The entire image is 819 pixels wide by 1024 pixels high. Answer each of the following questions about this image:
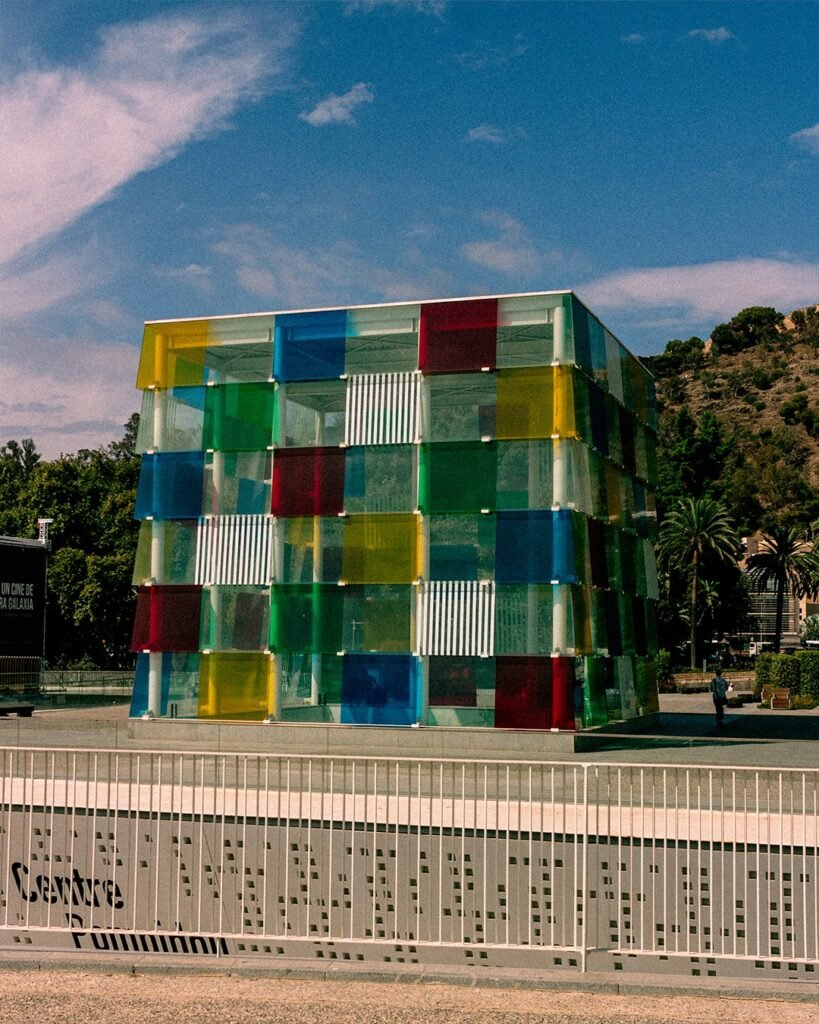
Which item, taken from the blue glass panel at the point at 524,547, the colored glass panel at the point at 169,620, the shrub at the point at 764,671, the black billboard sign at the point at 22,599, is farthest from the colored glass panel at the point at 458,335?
the shrub at the point at 764,671

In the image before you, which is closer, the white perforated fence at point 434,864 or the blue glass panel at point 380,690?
the white perforated fence at point 434,864

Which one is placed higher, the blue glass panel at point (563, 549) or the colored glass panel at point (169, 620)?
the blue glass panel at point (563, 549)

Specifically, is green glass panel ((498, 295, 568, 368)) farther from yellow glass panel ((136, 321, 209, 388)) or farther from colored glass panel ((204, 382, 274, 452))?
yellow glass panel ((136, 321, 209, 388))

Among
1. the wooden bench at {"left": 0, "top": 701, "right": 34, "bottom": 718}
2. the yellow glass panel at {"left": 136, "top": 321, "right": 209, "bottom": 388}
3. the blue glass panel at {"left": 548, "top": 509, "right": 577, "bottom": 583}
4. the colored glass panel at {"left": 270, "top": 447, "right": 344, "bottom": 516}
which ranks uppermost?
the yellow glass panel at {"left": 136, "top": 321, "right": 209, "bottom": 388}

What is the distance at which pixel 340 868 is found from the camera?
1389cm

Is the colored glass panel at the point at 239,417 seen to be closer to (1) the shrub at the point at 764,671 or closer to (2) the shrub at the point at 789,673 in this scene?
(2) the shrub at the point at 789,673

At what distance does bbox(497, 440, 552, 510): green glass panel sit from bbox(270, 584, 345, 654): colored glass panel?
483 cm

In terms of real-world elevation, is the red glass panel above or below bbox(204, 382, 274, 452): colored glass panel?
below

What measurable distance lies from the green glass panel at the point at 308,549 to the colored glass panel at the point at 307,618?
10.9 inches

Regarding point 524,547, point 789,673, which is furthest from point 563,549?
point 789,673

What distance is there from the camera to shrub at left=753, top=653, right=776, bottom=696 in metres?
56.7

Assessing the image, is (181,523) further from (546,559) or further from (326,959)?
(326,959)

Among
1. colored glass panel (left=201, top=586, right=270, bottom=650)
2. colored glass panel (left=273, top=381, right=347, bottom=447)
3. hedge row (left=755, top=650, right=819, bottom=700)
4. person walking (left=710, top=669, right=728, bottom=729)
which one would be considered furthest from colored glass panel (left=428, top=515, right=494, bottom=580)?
hedge row (left=755, top=650, right=819, bottom=700)

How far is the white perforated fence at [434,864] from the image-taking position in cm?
1269
